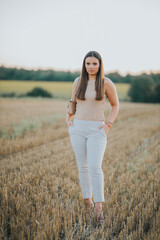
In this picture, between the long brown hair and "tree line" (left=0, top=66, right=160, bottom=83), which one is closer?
the long brown hair

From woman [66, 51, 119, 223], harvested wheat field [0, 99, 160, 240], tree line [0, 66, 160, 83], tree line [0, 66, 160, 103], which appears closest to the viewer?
harvested wheat field [0, 99, 160, 240]

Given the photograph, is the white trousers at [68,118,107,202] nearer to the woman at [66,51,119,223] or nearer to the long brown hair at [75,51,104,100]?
the woman at [66,51,119,223]

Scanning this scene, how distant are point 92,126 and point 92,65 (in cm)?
83

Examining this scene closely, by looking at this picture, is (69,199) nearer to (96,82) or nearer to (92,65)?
(96,82)

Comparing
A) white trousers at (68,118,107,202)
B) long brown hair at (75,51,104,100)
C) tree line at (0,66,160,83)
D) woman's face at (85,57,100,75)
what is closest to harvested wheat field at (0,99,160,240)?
white trousers at (68,118,107,202)

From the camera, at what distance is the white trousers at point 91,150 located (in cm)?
248

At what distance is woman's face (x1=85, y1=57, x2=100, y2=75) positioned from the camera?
260cm

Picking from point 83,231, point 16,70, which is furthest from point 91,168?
point 16,70

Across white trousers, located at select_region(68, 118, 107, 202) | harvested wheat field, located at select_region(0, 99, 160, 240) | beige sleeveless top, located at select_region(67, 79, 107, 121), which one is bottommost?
harvested wheat field, located at select_region(0, 99, 160, 240)

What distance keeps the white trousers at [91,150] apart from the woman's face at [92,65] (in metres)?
0.70

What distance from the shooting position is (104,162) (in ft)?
15.9

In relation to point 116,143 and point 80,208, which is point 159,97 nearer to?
point 116,143

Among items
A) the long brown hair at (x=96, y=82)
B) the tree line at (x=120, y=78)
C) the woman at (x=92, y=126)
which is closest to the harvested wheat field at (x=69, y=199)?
the woman at (x=92, y=126)

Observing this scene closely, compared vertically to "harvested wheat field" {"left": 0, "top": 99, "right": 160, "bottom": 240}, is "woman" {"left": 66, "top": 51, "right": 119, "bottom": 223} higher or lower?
higher
